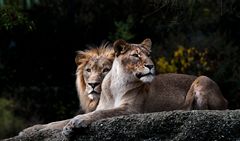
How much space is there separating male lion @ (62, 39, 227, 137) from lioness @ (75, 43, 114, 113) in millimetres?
305

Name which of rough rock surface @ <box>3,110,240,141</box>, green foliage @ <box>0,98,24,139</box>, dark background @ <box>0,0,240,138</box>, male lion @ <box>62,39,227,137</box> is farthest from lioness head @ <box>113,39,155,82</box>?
green foliage @ <box>0,98,24,139</box>

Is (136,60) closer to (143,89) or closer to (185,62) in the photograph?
(143,89)

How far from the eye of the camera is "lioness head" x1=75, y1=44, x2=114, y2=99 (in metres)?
12.0

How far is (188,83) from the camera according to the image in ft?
39.9

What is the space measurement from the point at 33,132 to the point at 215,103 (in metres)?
2.41

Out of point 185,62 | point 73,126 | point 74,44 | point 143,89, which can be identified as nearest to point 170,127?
point 73,126

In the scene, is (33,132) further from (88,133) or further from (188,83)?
(188,83)

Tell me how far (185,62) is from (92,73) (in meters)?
6.78

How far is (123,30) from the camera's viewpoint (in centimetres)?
1942

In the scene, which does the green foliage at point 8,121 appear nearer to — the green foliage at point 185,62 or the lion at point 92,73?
the green foliage at point 185,62

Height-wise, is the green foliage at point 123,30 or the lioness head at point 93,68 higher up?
the lioness head at point 93,68

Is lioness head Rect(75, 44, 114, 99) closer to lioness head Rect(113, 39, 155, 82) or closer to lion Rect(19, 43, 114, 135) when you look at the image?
lion Rect(19, 43, 114, 135)

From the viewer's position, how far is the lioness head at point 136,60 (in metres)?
11.1

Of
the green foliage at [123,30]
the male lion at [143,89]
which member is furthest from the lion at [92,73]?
the green foliage at [123,30]
